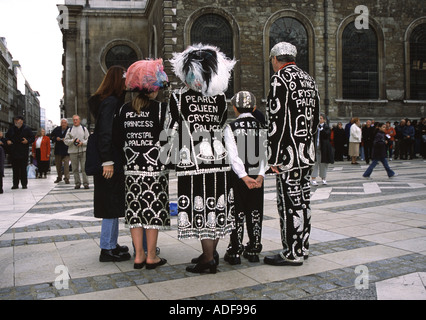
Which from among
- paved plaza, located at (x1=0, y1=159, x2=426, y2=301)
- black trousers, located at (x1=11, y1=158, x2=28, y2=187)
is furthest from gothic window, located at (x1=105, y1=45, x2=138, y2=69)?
paved plaza, located at (x1=0, y1=159, x2=426, y2=301)

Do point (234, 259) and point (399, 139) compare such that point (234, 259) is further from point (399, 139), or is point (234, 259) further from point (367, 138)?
point (399, 139)

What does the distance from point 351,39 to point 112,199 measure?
21.6 m

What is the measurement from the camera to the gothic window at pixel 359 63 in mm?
22797

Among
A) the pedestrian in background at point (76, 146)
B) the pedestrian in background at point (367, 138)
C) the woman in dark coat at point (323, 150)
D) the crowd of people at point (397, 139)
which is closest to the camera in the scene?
the woman in dark coat at point (323, 150)

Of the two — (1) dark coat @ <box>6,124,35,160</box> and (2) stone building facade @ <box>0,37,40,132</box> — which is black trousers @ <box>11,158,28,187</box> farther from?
(2) stone building facade @ <box>0,37,40,132</box>

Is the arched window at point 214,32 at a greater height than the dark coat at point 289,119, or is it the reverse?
the arched window at point 214,32

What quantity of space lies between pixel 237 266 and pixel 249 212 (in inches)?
22.3

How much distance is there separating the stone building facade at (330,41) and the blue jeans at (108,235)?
16.4m

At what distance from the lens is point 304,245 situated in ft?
13.8

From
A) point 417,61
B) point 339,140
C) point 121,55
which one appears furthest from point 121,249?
point 121,55

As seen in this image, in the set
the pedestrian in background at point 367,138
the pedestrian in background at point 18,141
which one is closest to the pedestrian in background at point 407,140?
the pedestrian in background at point 367,138

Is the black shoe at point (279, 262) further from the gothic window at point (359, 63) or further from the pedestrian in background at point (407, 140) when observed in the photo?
the gothic window at point (359, 63)

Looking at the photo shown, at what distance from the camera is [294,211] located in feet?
13.5
